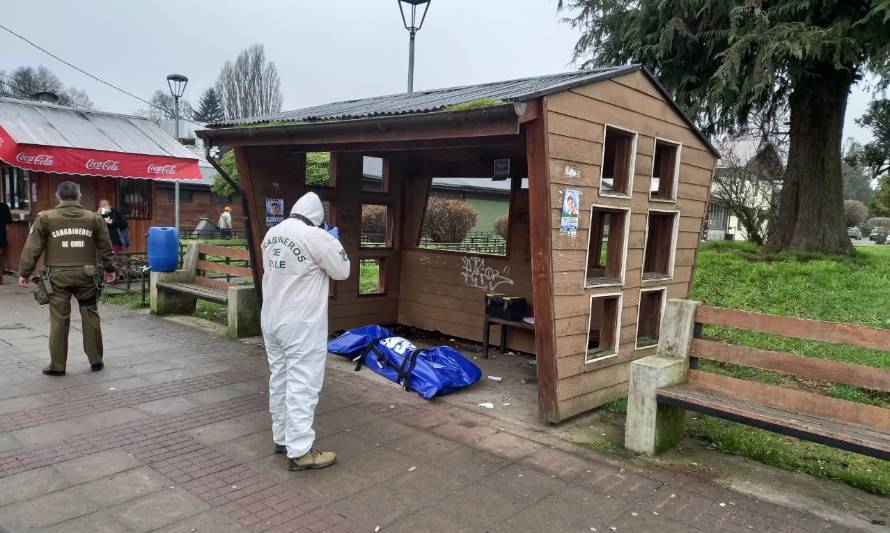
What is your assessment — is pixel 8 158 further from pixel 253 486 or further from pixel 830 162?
pixel 830 162

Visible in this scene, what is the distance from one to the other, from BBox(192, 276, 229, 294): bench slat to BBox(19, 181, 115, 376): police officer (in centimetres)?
258

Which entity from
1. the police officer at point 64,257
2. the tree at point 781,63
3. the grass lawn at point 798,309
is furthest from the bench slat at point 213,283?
the tree at point 781,63

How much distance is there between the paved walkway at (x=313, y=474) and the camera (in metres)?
3.22

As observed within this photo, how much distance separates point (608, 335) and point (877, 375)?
204 cm

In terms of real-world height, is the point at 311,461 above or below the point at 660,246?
below

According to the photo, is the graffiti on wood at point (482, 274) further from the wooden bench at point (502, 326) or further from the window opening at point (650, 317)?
the window opening at point (650, 317)

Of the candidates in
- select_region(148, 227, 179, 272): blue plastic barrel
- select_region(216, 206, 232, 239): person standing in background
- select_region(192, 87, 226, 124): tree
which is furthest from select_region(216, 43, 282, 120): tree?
select_region(148, 227, 179, 272): blue plastic barrel

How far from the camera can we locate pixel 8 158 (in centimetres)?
1052

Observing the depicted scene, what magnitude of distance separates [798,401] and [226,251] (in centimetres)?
685

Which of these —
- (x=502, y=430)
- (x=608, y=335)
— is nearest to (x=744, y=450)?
(x=608, y=335)

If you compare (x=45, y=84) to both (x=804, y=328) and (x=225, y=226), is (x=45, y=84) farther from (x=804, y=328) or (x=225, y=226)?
(x=804, y=328)

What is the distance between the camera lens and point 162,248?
8.85 meters

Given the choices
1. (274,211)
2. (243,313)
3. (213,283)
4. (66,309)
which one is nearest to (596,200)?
(274,211)

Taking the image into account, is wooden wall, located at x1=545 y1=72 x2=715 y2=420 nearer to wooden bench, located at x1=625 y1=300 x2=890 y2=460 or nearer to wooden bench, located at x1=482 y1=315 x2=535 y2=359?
wooden bench, located at x1=625 y1=300 x2=890 y2=460
